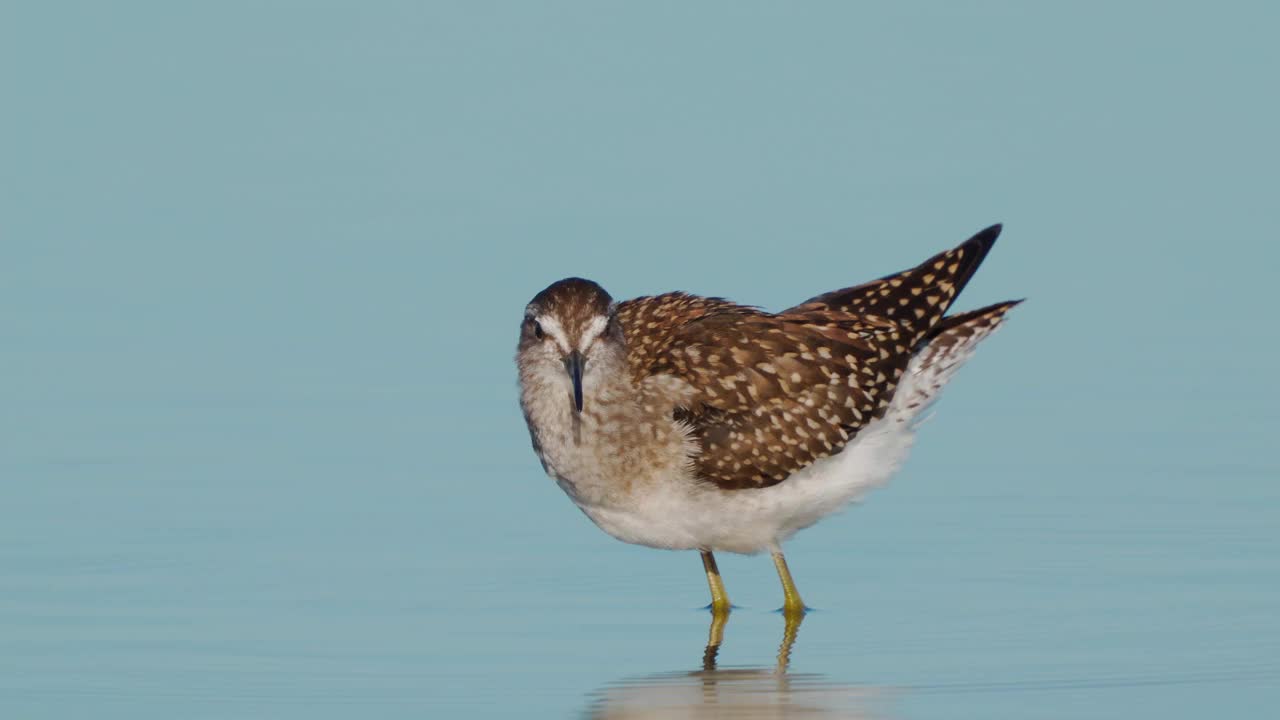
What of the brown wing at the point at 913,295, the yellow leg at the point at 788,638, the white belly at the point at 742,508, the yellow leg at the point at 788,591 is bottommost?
the yellow leg at the point at 788,638

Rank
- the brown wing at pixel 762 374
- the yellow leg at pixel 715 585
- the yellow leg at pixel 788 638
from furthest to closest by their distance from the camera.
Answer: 1. the yellow leg at pixel 715 585
2. the brown wing at pixel 762 374
3. the yellow leg at pixel 788 638

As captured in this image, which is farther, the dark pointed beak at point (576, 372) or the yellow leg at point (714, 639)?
the dark pointed beak at point (576, 372)

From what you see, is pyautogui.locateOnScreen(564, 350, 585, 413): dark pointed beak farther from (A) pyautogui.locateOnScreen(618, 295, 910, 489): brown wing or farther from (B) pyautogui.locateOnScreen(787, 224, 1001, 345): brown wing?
(B) pyautogui.locateOnScreen(787, 224, 1001, 345): brown wing

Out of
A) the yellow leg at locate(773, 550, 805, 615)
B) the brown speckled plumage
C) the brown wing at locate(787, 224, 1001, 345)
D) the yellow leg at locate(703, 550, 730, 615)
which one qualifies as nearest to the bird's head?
the brown speckled plumage

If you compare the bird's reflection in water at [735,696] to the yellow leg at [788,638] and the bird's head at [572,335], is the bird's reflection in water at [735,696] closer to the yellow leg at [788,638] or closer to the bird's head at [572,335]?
the yellow leg at [788,638]

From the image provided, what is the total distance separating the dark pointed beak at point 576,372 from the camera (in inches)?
540

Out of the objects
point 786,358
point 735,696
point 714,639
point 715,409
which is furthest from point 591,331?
point 735,696

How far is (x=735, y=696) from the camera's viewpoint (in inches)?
474

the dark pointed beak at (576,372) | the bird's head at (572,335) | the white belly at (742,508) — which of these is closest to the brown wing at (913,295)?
the white belly at (742,508)

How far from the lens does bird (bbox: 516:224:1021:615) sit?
46.2 feet

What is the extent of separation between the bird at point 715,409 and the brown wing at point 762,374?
0.01 m

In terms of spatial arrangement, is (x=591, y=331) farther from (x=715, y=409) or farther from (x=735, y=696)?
(x=735, y=696)

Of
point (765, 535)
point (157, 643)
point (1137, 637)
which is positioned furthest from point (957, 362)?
point (157, 643)

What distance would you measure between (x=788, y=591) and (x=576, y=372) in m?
1.99
